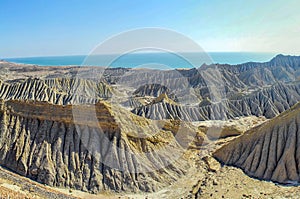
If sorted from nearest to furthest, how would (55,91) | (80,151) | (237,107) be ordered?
(80,151) < (237,107) < (55,91)

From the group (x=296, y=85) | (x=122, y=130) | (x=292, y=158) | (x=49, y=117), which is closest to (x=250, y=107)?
(x=296, y=85)

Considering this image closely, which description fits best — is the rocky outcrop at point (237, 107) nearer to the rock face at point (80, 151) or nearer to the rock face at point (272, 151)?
the rock face at point (272, 151)

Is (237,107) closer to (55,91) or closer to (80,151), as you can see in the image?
(80,151)

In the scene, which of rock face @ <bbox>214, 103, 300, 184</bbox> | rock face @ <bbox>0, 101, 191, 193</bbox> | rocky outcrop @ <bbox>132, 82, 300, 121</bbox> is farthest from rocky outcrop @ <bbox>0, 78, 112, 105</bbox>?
rock face @ <bbox>214, 103, 300, 184</bbox>

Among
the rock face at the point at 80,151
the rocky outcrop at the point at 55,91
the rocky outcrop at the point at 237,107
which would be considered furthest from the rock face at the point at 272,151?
the rocky outcrop at the point at 55,91

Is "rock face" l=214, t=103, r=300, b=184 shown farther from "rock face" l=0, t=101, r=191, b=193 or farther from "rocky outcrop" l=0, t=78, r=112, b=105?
"rocky outcrop" l=0, t=78, r=112, b=105

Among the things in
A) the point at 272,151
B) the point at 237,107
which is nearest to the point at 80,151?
the point at 272,151
